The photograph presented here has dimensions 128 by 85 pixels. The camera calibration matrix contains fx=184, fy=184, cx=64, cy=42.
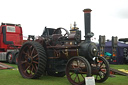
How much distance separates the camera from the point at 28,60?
6.80 meters

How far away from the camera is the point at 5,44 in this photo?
1436cm

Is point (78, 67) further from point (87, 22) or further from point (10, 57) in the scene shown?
point (10, 57)

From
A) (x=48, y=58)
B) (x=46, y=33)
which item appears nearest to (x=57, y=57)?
(x=48, y=58)

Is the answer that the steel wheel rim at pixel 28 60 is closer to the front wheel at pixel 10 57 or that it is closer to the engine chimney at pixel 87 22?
the engine chimney at pixel 87 22

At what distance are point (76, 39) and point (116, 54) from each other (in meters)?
9.84

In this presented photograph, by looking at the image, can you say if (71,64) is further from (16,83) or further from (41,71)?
(16,83)

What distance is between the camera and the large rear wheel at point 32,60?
6.32m

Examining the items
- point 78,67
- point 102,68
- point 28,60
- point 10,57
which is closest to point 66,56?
point 78,67

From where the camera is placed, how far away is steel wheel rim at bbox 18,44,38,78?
670 centimetres

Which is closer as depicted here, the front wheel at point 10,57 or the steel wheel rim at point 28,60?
the steel wheel rim at point 28,60

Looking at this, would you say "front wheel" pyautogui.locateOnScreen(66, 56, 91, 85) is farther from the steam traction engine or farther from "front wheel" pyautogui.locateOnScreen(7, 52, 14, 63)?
"front wheel" pyautogui.locateOnScreen(7, 52, 14, 63)

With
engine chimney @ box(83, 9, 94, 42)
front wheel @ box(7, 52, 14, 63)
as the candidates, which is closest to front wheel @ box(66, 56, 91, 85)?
engine chimney @ box(83, 9, 94, 42)

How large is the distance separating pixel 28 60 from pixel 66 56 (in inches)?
59.0

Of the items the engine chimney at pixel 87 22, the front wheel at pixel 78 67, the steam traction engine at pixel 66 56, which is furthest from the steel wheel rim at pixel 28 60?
the engine chimney at pixel 87 22
